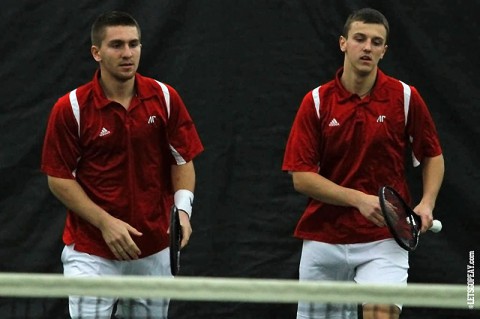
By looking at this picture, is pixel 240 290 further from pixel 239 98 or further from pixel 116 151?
pixel 239 98

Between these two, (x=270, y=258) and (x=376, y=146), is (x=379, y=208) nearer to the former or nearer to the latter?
(x=376, y=146)

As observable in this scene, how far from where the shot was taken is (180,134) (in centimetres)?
577

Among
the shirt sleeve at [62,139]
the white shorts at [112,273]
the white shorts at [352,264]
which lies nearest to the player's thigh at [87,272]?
the white shorts at [112,273]

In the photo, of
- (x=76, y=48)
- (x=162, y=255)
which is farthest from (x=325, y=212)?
(x=76, y=48)

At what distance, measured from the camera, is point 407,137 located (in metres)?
5.91

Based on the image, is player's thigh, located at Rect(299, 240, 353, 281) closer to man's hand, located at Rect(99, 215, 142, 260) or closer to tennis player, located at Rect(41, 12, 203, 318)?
tennis player, located at Rect(41, 12, 203, 318)

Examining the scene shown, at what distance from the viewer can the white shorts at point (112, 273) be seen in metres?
5.59

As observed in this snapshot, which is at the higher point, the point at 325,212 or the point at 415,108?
the point at 415,108

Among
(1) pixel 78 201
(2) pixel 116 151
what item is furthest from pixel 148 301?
(2) pixel 116 151

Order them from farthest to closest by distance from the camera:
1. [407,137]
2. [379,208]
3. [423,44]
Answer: [423,44]
[407,137]
[379,208]

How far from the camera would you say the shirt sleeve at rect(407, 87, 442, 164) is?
581cm

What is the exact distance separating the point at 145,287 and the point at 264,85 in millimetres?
2929

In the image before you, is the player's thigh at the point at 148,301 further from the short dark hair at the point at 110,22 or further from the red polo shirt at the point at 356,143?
the short dark hair at the point at 110,22

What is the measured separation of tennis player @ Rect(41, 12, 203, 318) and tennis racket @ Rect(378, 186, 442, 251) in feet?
3.02
